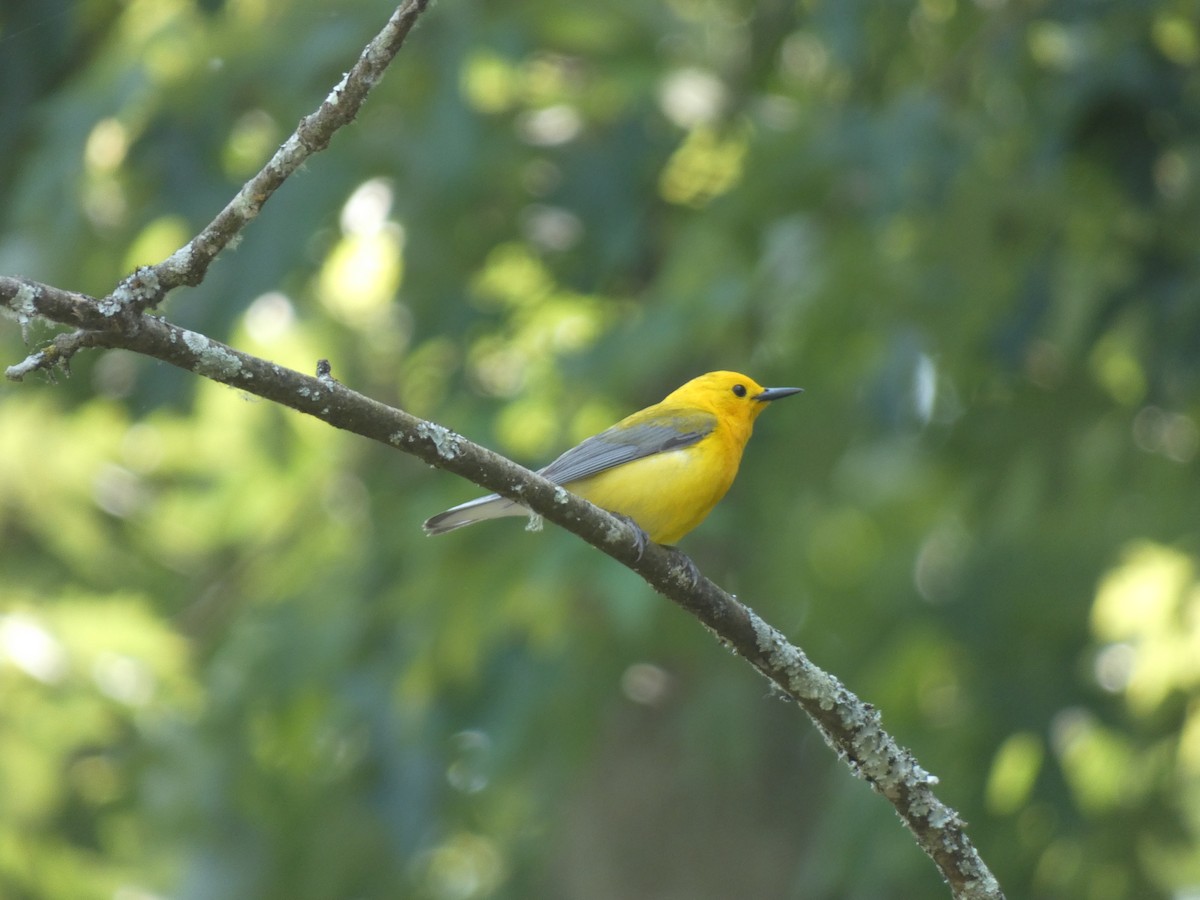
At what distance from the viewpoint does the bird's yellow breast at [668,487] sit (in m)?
5.04

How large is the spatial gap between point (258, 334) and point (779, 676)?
5825 millimetres

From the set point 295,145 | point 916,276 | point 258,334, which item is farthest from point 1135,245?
point 295,145

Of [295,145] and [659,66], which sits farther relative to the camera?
[659,66]

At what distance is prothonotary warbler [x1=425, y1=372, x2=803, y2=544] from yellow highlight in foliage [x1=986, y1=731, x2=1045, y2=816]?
2.61 meters

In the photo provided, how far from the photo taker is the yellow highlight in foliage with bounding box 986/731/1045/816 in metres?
7.43

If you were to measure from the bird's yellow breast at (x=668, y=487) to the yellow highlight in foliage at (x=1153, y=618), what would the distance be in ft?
10.1

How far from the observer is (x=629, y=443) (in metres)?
5.50

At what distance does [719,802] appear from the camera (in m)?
8.25

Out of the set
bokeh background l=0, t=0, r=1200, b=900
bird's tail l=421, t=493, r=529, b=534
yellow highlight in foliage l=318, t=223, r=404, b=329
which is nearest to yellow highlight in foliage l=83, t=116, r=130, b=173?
bokeh background l=0, t=0, r=1200, b=900

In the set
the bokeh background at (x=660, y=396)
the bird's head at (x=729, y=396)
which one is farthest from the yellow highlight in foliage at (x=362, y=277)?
the bird's head at (x=729, y=396)

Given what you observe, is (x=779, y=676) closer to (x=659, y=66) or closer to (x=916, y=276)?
(x=916, y=276)

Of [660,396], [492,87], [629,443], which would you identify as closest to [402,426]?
[629,443]

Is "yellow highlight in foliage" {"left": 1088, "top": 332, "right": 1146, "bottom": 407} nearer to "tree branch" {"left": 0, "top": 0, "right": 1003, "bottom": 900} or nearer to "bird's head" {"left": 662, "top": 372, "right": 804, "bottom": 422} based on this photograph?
"bird's head" {"left": 662, "top": 372, "right": 804, "bottom": 422}

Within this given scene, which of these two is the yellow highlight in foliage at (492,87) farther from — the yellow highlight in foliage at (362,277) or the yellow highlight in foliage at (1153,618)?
the yellow highlight in foliage at (1153,618)
